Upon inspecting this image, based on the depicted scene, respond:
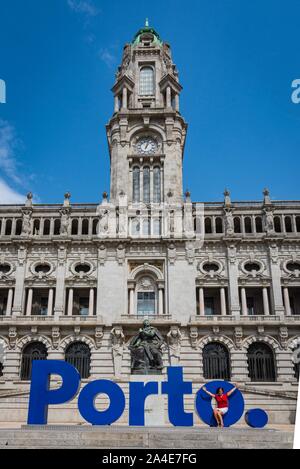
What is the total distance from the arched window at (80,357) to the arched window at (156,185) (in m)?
17.8

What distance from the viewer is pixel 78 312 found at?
49688 millimetres

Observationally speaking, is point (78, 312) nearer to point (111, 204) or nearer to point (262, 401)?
point (111, 204)

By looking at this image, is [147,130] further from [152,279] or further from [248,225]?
[152,279]

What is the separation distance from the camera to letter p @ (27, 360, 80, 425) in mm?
23547

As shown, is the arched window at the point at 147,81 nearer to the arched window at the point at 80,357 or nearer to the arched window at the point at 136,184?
the arched window at the point at 136,184

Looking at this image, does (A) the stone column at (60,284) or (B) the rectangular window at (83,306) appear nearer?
(A) the stone column at (60,284)

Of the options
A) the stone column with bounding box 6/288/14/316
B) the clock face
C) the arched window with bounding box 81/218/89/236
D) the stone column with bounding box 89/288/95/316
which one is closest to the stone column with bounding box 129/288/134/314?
the stone column with bounding box 89/288/95/316

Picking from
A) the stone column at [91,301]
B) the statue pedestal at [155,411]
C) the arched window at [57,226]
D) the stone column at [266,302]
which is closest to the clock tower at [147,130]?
the arched window at [57,226]

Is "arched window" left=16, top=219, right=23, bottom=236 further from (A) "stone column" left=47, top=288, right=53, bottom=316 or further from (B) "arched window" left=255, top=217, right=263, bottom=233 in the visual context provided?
(B) "arched window" left=255, top=217, right=263, bottom=233

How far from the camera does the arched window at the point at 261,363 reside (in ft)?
145
